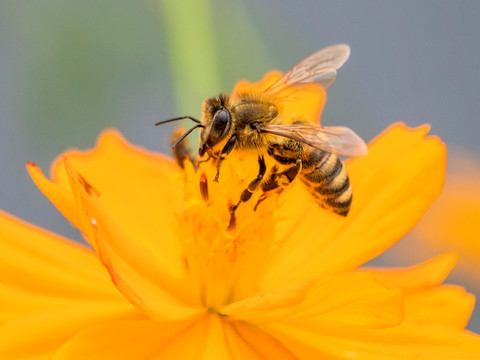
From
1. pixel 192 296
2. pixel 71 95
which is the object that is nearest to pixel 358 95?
pixel 71 95

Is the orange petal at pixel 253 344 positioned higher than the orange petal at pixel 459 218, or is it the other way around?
the orange petal at pixel 459 218

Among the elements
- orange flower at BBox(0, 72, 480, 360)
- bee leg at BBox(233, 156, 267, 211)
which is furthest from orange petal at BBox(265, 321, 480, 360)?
bee leg at BBox(233, 156, 267, 211)

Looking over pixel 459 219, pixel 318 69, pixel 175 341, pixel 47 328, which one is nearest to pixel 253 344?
pixel 175 341

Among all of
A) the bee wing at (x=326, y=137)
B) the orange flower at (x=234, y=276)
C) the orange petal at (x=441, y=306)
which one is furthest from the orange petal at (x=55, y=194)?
the orange petal at (x=441, y=306)

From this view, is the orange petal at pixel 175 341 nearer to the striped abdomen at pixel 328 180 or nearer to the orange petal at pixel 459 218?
the striped abdomen at pixel 328 180

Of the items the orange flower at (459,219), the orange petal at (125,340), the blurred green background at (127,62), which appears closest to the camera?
the orange petal at (125,340)

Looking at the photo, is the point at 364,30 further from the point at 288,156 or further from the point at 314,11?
the point at 288,156

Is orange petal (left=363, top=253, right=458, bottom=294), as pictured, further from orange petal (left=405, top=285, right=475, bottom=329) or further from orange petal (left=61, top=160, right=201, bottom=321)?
orange petal (left=61, top=160, right=201, bottom=321)
